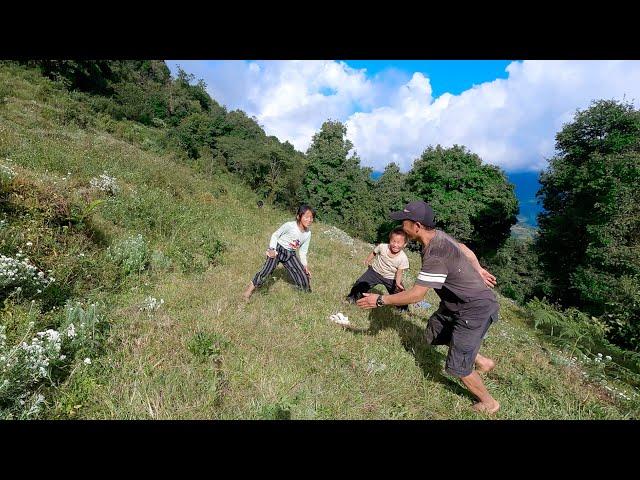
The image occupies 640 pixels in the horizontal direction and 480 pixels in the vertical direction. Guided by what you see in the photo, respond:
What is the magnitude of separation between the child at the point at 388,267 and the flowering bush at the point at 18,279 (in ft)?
17.6

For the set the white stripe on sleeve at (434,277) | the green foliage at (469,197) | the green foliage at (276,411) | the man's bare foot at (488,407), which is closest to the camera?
the green foliage at (276,411)

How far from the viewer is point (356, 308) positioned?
6.61 metres

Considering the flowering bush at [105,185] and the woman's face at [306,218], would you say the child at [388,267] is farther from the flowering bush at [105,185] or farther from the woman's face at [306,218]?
the flowering bush at [105,185]

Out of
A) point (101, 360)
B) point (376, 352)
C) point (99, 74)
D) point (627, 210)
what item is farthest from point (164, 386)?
point (99, 74)

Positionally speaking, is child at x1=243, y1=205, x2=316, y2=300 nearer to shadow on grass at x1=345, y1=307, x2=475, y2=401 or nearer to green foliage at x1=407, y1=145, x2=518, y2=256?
shadow on grass at x1=345, y1=307, x2=475, y2=401

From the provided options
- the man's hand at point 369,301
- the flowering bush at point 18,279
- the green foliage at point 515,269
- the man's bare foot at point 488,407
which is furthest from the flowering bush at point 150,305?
the green foliage at point 515,269

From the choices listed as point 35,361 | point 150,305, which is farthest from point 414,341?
point 35,361

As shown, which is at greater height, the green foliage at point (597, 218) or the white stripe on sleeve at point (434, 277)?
the green foliage at point (597, 218)

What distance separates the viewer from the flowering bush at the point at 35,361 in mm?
2758

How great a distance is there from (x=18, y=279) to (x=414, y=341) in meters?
5.99

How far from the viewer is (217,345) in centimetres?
418

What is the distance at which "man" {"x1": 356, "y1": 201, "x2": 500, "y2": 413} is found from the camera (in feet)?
11.8
